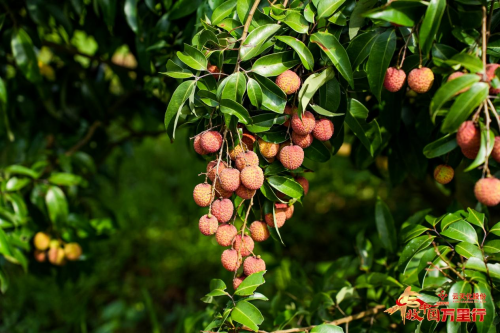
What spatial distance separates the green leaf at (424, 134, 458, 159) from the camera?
70cm

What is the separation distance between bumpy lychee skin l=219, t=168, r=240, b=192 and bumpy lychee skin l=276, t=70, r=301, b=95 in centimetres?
16

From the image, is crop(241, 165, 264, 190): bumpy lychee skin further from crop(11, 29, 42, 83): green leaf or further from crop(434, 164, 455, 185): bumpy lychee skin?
crop(11, 29, 42, 83): green leaf

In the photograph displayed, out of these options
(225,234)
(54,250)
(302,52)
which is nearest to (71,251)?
(54,250)

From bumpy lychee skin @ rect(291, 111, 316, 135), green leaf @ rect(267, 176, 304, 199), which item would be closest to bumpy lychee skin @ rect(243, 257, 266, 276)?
green leaf @ rect(267, 176, 304, 199)

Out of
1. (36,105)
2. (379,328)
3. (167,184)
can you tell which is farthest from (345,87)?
(167,184)

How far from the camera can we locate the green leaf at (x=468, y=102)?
1.98ft

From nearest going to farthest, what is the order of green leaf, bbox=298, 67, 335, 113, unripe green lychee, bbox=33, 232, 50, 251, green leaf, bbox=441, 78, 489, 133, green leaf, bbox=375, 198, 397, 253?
green leaf, bbox=441, 78, 489, 133 → green leaf, bbox=298, 67, 335, 113 → green leaf, bbox=375, 198, 397, 253 → unripe green lychee, bbox=33, 232, 50, 251

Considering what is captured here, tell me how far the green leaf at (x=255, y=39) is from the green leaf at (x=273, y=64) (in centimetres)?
2

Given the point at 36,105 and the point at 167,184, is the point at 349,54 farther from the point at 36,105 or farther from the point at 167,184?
the point at 167,184

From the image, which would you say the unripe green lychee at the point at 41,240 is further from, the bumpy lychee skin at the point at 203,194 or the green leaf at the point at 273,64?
the green leaf at the point at 273,64

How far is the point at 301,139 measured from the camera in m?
0.78

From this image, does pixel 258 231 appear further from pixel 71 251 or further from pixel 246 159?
pixel 71 251

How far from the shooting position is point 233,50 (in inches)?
31.3

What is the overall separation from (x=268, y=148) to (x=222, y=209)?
0.14 metres
